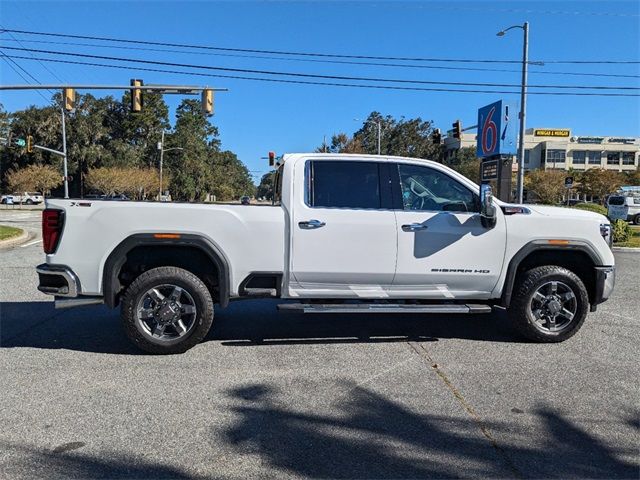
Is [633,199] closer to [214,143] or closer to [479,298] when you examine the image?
[479,298]

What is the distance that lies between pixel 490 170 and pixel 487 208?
13.8 meters

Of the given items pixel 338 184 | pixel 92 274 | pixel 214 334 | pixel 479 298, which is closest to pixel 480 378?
pixel 479 298

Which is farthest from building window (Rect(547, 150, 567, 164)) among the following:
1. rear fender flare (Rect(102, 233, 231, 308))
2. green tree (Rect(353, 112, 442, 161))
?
rear fender flare (Rect(102, 233, 231, 308))

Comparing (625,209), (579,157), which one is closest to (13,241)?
(625,209)

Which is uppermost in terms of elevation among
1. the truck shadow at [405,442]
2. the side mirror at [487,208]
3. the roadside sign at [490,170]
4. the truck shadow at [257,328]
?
the roadside sign at [490,170]

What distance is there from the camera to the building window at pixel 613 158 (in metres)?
97.2

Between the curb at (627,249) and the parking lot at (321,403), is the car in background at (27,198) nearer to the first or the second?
the curb at (627,249)

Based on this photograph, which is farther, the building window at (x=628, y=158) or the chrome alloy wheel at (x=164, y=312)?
the building window at (x=628, y=158)

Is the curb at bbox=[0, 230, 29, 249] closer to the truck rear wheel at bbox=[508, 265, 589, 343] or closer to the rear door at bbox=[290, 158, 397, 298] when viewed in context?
the rear door at bbox=[290, 158, 397, 298]

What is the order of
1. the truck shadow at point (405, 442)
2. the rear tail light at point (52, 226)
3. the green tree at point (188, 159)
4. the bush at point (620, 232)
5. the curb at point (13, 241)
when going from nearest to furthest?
the truck shadow at point (405, 442), the rear tail light at point (52, 226), the curb at point (13, 241), the bush at point (620, 232), the green tree at point (188, 159)

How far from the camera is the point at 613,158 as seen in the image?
320 feet

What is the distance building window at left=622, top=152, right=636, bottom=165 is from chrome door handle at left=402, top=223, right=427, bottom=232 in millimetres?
107536

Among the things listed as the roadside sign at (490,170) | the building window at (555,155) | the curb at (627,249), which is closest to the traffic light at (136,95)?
the roadside sign at (490,170)

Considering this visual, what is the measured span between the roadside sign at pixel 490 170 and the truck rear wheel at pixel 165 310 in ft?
48.3
